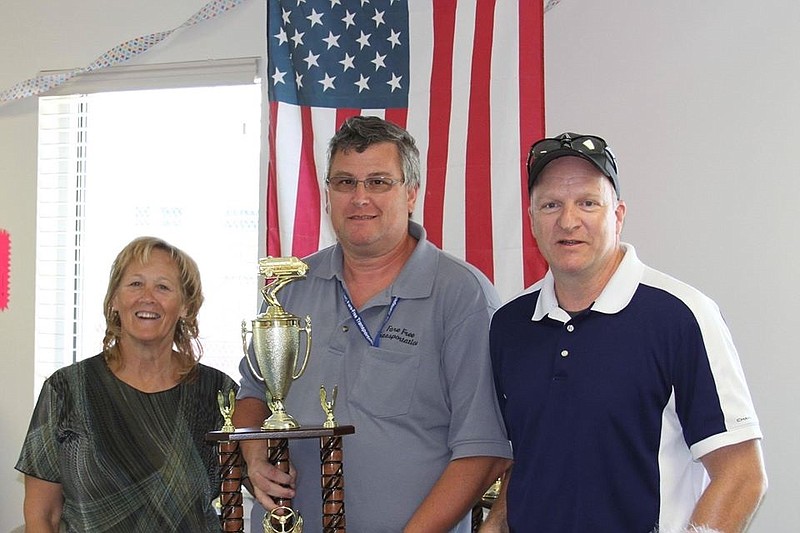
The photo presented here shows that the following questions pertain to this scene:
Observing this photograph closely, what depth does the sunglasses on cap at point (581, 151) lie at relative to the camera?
6.03ft

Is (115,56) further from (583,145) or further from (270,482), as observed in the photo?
(583,145)

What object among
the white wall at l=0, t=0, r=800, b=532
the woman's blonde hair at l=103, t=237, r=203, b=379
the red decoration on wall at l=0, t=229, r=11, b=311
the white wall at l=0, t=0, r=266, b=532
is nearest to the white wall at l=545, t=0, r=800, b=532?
the white wall at l=0, t=0, r=800, b=532

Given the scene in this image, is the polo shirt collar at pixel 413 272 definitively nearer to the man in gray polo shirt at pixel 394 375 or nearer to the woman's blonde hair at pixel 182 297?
the man in gray polo shirt at pixel 394 375

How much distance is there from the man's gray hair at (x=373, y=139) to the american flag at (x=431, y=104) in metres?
1.09

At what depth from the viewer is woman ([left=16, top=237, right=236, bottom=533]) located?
2.40 metres

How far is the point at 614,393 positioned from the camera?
1.78 m

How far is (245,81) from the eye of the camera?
12.5ft

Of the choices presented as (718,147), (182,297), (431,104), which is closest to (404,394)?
(182,297)

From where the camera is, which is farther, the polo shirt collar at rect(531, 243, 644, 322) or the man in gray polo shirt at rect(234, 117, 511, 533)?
the man in gray polo shirt at rect(234, 117, 511, 533)

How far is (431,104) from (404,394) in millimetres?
1515

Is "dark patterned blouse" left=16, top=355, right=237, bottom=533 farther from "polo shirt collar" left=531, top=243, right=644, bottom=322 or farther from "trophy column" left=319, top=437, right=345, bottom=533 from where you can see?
"polo shirt collar" left=531, top=243, right=644, bottom=322

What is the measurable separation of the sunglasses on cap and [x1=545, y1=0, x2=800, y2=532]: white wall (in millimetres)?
1373

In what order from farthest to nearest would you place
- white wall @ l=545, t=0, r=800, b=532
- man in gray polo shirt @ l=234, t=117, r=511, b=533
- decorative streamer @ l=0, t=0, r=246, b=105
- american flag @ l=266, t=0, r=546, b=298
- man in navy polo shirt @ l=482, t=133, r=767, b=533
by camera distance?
decorative streamer @ l=0, t=0, r=246, b=105 < american flag @ l=266, t=0, r=546, b=298 < white wall @ l=545, t=0, r=800, b=532 < man in gray polo shirt @ l=234, t=117, r=511, b=533 < man in navy polo shirt @ l=482, t=133, r=767, b=533

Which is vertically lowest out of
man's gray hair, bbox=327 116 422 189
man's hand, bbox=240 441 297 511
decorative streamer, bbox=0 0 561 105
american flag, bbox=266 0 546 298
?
man's hand, bbox=240 441 297 511
